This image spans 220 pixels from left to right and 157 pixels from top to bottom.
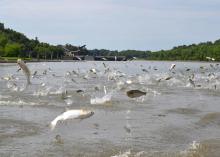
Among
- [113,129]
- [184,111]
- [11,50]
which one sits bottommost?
[184,111]

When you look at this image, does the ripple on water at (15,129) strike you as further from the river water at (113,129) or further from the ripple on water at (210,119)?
the ripple on water at (210,119)

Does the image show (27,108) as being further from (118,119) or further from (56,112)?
(118,119)

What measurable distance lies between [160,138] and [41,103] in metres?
9.46

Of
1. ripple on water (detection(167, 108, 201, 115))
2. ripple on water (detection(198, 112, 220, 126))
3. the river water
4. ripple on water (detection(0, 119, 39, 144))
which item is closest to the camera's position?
the river water

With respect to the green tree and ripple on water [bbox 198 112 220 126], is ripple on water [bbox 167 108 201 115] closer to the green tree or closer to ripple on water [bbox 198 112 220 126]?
ripple on water [bbox 198 112 220 126]

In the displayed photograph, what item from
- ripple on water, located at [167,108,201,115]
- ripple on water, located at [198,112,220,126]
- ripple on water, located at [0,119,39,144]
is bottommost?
ripple on water, located at [167,108,201,115]

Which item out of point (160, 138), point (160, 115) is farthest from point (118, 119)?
point (160, 138)

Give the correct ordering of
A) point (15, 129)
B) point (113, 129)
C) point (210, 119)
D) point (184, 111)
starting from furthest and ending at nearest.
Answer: point (184, 111) → point (210, 119) → point (113, 129) → point (15, 129)

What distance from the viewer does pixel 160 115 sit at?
1980 cm

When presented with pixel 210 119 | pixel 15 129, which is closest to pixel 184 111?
pixel 210 119

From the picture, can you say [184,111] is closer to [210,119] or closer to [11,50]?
[210,119]

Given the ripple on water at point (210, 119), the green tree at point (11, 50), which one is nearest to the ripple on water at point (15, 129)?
the ripple on water at point (210, 119)

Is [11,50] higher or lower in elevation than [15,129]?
higher

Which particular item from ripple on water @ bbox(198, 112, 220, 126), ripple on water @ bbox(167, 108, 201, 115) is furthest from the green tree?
ripple on water @ bbox(198, 112, 220, 126)
